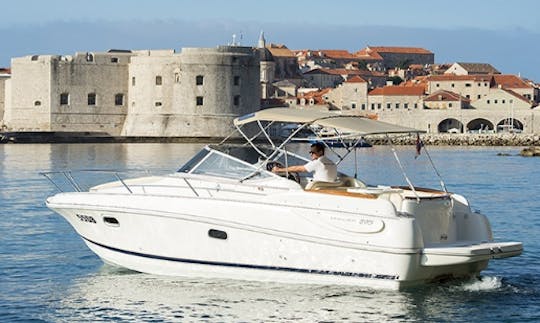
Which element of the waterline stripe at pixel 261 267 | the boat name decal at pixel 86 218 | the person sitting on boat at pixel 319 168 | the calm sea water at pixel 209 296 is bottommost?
the calm sea water at pixel 209 296

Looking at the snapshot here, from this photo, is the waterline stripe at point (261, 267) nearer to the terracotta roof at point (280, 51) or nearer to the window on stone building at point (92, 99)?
the window on stone building at point (92, 99)

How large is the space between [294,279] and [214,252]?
27.7 inches

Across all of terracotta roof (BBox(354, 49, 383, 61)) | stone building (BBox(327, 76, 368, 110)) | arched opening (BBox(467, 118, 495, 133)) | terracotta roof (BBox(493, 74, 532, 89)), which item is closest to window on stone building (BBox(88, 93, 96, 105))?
arched opening (BBox(467, 118, 495, 133))

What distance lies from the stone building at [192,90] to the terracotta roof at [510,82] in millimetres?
38612

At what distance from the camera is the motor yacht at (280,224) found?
8.80 m

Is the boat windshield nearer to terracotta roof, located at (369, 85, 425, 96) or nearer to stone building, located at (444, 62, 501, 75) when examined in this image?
terracotta roof, located at (369, 85, 425, 96)

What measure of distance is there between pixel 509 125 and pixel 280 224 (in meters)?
62.6

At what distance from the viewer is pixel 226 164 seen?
9.80 metres

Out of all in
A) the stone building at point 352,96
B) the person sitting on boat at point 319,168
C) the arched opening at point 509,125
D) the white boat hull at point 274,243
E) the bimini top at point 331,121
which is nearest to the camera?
the white boat hull at point 274,243

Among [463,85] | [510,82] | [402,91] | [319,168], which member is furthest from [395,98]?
[319,168]

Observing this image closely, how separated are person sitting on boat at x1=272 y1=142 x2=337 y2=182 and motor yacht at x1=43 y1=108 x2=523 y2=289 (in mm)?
106

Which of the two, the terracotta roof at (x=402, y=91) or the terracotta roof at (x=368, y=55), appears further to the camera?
the terracotta roof at (x=368, y=55)

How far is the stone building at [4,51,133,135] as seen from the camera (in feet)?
171

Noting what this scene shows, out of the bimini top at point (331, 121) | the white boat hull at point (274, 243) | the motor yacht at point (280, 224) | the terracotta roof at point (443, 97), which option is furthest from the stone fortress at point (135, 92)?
the white boat hull at point (274, 243)
